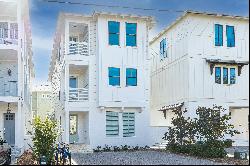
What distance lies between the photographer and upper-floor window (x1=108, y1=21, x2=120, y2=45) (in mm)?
25266

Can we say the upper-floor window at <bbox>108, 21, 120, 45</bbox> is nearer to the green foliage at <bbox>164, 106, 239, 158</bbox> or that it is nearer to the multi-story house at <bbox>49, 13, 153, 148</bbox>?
the multi-story house at <bbox>49, 13, 153, 148</bbox>

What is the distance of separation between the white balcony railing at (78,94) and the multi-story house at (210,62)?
7.05m

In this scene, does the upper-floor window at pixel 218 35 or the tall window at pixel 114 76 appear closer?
the tall window at pixel 114 76

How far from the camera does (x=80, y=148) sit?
24016 millimetres

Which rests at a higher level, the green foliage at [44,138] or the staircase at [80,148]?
the green foliage at [44,138]

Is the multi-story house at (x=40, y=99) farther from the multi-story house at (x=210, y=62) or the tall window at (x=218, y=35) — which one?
the tall window at (x=218, y=35)

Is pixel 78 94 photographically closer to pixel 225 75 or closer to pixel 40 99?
pixel 225 75

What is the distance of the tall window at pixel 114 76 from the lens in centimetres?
2495

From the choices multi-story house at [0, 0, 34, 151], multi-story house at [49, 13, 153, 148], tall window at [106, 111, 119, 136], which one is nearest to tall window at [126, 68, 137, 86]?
multi-story house at [49, 13, 153, 148]

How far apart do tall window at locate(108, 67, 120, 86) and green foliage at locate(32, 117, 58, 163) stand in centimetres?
894

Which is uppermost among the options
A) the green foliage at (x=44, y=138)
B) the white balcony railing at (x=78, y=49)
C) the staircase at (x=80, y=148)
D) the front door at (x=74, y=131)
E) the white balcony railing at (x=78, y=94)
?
the white balcony railing at (x=78, y=49)

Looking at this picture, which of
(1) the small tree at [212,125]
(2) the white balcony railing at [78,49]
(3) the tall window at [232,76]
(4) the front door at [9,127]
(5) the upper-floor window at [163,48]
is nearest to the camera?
(1) the small tree at [212,125]

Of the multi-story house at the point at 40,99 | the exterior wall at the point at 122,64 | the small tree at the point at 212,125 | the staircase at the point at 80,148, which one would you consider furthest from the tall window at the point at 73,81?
the multi-story house at the point at 40,99

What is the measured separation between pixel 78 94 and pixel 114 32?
15.9 feet
